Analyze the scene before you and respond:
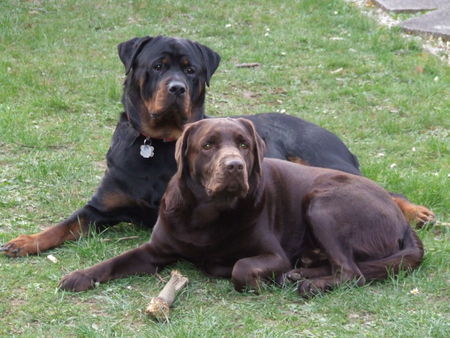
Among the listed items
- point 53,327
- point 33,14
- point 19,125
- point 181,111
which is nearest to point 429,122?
point 181,111

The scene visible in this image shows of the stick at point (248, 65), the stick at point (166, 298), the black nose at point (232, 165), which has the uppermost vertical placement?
the black nose at point (232, 165)

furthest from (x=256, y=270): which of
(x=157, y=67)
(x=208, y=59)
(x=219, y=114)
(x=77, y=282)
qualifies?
(x=219, y=114)

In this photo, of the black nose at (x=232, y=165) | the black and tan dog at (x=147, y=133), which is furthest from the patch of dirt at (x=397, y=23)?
the black nose at (x=232, y=165)

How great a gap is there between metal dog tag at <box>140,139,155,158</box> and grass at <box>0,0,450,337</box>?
523mm

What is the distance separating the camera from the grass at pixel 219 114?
13.6ft

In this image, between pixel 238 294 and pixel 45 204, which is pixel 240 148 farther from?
pixel 45 204

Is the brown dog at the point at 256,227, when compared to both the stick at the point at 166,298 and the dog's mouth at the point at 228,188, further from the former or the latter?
the stick at the point at 166,298

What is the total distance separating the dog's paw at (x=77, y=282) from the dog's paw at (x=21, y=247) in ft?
1.95

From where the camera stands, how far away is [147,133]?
5.49m

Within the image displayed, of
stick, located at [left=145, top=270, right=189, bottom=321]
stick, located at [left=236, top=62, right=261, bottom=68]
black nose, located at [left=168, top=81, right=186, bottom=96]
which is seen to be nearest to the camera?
stick, located at [left=145, top=270, right=189, bottom=321]

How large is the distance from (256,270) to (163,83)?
5.26ft

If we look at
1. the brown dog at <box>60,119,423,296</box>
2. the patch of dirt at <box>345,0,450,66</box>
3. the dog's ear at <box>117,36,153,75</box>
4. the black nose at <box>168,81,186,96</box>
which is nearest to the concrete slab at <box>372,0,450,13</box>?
the patch of dirt at <box>345,0,450,66</box>

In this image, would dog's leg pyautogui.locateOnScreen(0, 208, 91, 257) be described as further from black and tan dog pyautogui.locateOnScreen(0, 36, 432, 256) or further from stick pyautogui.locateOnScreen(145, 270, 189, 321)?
stick pyautogui.locateOnScreen(145, 270, 189, 321)

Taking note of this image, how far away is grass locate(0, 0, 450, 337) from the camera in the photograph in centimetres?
413
